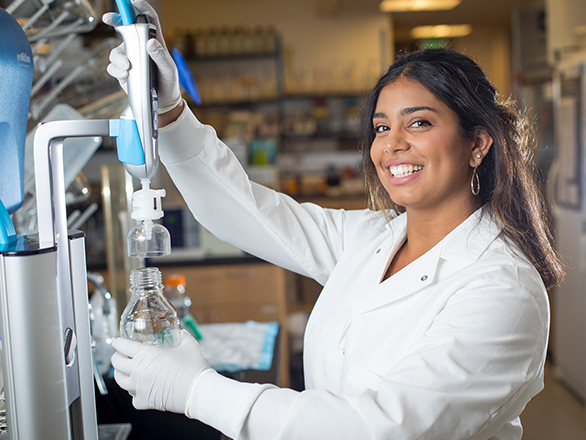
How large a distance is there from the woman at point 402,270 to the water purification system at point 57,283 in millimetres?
67

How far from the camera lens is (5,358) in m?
0.70

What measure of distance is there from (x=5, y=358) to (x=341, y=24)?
5570 mm

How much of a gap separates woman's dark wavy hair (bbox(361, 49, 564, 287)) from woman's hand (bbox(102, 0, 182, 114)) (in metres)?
0.51

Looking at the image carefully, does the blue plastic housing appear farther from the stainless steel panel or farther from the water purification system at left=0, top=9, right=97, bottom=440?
the stainless steel panel

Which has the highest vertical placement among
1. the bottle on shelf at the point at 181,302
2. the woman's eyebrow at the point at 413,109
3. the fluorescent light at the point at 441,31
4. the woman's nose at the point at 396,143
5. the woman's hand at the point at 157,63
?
the fluorescent light at the point at 441,31

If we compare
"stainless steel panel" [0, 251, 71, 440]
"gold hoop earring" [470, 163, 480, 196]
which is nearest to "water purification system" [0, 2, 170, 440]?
"stainless steel panel" [0, 251, 71, 440]

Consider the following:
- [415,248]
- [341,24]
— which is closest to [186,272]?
A: [415,248]

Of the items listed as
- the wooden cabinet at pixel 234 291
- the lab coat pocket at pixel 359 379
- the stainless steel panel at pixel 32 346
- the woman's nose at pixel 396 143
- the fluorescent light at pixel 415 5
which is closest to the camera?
the stainless steel panel at pixel 32 346

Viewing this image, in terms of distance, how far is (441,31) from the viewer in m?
7.12

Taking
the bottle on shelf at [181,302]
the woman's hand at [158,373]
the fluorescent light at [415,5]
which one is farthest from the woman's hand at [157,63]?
the fluorescent light at [415,5]

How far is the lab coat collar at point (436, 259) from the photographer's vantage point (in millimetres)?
1074

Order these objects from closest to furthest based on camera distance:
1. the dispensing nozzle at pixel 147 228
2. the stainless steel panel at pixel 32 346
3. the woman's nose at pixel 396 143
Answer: the stainless steel panel at pixel 32 346 < the dispensing nozzle at pixel 147 228 < the woman's nose at pixel 396 143

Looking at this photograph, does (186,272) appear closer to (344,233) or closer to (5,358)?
(344,233)

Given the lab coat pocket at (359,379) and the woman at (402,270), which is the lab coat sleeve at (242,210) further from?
the lab coat pocket at (359,379)
